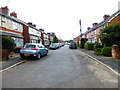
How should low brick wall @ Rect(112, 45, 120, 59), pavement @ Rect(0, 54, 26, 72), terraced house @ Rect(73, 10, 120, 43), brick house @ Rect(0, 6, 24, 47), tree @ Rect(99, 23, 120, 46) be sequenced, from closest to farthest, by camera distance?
pavement @ Rect(0, 54, 26, 72) < low brick wall @ Rect(112, 45, 120, 59) < tree @ Rect(99, 23, 120, 46) < brick house @ Rect(0, 6, 24, 47) < terraced house @ Rect(73, 10, 120, 43)

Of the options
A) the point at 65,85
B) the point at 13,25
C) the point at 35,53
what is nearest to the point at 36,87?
the point at 65,85

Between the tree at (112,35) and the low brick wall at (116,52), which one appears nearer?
the low brick wall at (116,52)

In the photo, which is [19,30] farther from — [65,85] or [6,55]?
[65,85]

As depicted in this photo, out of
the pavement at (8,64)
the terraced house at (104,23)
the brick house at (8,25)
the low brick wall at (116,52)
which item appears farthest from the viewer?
the terraced house at (104,23)

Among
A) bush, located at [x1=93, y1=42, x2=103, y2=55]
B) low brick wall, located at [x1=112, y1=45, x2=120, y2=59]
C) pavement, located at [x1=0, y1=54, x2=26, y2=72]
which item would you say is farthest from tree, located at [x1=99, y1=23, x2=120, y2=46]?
pavement, located at [x1=0, y1=54, x2=26, y2=72]

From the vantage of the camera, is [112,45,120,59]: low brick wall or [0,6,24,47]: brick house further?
[0,6,24,47]: brick house

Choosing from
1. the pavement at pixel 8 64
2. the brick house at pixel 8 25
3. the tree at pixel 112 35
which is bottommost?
the pavement at pixel 8 64

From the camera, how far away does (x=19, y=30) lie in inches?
899

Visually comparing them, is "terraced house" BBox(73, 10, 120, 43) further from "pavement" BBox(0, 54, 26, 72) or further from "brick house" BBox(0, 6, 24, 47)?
"brick house" BBox(0, 6, 24, 47)

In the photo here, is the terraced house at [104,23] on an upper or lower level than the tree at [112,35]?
upper

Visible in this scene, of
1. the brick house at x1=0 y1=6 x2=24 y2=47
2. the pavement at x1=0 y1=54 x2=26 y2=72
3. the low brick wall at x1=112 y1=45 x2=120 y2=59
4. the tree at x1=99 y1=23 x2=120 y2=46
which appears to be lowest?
the pavement at x1=0 y1=54 x2=26 y2=72

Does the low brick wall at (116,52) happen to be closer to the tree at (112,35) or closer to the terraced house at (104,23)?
the tree at (112,35)

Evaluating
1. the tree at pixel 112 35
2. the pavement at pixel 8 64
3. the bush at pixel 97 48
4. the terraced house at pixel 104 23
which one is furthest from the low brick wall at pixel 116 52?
the pavement at pixel 8 64

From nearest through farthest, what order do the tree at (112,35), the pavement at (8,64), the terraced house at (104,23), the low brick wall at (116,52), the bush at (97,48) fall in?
the pavement at (8,64), the low brick wall at (116,52), the tree at (112,35), the bush at (97,48), the terraced house at (104,23)
